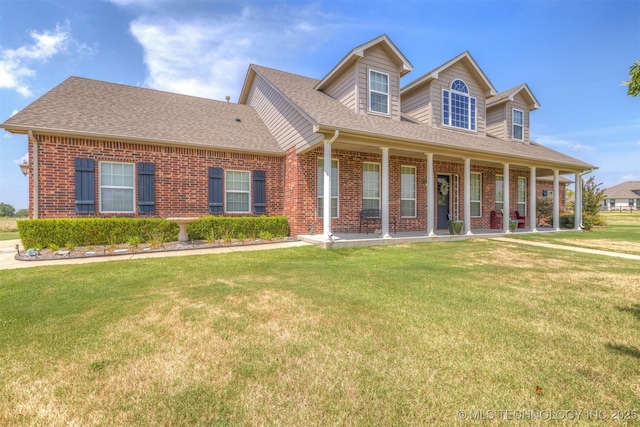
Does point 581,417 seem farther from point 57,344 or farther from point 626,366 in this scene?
point 57,344

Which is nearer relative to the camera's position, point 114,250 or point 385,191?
point 114,250

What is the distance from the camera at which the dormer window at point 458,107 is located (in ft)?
40.5

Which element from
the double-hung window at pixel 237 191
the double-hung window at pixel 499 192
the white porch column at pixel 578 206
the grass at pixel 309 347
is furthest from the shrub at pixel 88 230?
the white porch column at pixel 578 206

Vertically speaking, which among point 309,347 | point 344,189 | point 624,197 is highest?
point 624,197

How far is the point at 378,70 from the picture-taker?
10734 millimetres

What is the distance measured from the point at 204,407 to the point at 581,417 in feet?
7.97

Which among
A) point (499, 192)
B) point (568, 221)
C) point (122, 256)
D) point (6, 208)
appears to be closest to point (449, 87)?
point (499, 192)

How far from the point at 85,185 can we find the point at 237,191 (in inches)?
174

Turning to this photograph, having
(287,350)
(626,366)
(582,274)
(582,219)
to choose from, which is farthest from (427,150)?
(582,219)

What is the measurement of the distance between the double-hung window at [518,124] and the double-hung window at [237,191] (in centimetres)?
1320

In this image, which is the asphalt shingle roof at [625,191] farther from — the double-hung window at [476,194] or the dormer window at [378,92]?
the dormer window at [378,92]

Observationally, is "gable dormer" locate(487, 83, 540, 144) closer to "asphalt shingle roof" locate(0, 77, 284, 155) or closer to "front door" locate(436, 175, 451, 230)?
"front door" locate(436, 175, 451, 230)

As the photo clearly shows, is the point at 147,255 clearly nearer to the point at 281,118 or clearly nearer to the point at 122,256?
the point at 122,256

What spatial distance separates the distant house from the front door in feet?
256
